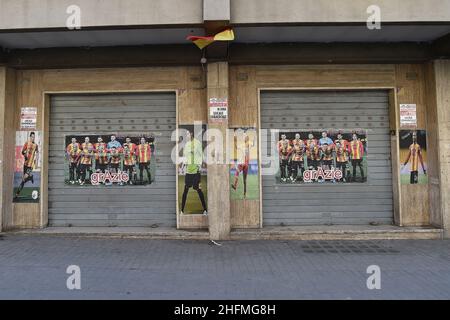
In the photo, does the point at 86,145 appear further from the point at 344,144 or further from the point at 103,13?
the point at 344,144

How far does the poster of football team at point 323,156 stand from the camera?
8.45 meters

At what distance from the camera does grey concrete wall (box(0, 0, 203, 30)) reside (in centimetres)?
675

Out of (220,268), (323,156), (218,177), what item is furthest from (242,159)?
(220,268)

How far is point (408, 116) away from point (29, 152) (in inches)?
343

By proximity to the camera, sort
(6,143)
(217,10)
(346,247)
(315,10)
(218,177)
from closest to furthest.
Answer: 1. (217,10)
2. (315,10)
3. (346,247)
4. (218,177)
5. (6,143)

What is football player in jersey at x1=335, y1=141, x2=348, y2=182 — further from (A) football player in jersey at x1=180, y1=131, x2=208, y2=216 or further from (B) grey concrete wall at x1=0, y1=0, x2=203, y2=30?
(B) grey concrete wall at x1=0, y1=0, x2=203, y2=30

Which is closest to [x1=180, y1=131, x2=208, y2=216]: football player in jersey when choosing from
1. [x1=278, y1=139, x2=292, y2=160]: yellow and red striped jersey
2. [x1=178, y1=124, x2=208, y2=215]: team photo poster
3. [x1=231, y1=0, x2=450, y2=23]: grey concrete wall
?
[x1=178, y1=124, x2=208, y2=215]: team photo poster

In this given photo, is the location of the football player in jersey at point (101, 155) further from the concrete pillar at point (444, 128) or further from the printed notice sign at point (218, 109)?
the concrete pillar at point (444, 128)

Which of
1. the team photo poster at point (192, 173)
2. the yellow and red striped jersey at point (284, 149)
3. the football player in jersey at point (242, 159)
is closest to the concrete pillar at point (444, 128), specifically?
the yellow and red striped jersey at point (284, 149)

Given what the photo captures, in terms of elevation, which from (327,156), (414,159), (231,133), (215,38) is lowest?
(414,159)

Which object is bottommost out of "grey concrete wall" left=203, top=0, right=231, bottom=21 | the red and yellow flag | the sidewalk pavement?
the sidewalk pavement

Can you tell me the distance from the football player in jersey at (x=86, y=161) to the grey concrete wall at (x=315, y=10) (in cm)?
445

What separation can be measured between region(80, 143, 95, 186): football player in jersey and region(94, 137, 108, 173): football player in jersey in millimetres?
118

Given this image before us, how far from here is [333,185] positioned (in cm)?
844
